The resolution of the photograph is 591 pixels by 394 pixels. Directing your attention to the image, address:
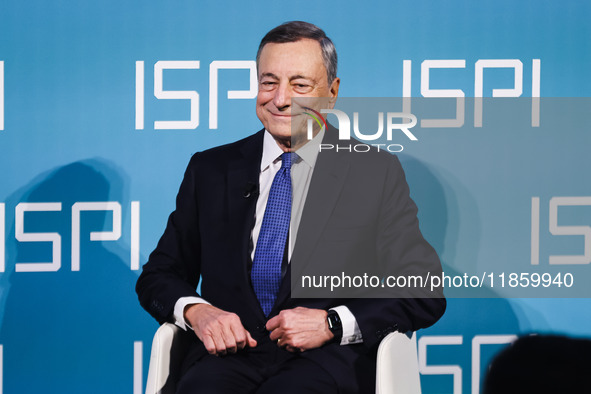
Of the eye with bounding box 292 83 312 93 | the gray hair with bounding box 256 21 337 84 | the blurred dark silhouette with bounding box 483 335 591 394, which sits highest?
the gray hair with bounding box 256 21 337 84

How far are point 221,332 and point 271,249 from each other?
11.1 inches

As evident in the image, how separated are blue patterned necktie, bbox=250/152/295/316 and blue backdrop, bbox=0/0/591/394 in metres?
0.77

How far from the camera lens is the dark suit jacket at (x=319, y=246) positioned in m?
1.93

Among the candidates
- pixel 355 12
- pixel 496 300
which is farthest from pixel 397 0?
pixel 496 300

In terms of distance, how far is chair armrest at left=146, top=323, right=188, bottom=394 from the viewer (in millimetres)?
1901

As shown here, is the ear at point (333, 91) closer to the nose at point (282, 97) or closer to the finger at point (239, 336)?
the nose at point (282, 97)

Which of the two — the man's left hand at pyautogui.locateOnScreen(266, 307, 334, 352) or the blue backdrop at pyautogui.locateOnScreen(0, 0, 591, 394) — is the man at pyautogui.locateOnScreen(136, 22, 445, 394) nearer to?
the man's left hand at pyautogui.locateOnScreen(266, 307, 334, 352)

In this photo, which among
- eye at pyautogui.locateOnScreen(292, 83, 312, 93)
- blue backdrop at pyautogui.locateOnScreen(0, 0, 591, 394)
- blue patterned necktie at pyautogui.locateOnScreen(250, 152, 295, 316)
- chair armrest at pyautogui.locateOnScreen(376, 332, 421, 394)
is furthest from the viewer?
blue backdrop at pyautogui.locateOnScreen(0, 0, 591, 394)

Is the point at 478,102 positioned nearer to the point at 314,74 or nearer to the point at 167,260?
the point at 314,74

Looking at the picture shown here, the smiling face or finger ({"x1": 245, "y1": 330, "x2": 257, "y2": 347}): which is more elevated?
the smiling face

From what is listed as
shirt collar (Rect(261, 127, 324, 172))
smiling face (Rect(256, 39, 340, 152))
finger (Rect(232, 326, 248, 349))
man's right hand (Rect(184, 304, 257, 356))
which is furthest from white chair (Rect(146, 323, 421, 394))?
smiling face (Rect(256, 39, 340, 152))

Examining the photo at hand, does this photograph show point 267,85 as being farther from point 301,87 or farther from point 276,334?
point 276,334

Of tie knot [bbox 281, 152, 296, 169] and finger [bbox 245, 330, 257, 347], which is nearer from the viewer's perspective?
finger [bbox 245, 330, 257, 347]

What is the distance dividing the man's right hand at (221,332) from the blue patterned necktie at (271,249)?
0.15 meters
